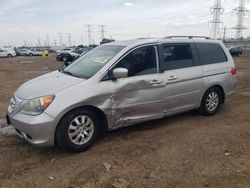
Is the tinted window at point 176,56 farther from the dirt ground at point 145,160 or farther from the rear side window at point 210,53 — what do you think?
the dirt ground at point 145,160

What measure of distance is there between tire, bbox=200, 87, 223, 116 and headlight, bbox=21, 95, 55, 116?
3359 mm

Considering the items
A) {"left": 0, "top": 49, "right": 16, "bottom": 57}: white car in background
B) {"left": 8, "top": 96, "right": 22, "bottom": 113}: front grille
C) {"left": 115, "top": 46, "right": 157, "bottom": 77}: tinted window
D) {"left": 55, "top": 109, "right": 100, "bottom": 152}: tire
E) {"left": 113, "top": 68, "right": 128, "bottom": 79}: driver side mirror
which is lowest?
{"left": 55, "top": 109, "right": 100, "bottom": 152}: tire

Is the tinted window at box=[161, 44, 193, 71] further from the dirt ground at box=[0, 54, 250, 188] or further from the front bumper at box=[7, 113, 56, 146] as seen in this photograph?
the front bumper at box=[7, 113, 56, 146]

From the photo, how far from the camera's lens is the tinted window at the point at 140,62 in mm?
4219

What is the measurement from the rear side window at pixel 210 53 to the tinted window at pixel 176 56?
37 centimetres

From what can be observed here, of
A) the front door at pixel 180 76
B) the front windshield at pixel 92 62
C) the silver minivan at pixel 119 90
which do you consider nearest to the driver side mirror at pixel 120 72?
the silver minivan at pixel 119 90

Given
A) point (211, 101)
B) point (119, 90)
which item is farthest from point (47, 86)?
point (211, 101)

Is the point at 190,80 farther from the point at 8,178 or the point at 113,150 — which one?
the point at 8,178

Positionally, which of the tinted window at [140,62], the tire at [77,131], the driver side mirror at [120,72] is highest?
the tinted window at [140,62]

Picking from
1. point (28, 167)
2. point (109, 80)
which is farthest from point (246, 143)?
point (28, 167)

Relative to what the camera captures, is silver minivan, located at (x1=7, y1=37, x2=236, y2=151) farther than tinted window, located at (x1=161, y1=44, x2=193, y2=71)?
No

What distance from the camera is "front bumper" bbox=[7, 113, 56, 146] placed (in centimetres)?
344

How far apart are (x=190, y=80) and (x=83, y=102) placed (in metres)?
2.37

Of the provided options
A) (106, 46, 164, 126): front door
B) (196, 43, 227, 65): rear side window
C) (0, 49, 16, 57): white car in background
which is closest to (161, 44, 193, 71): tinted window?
(106, 46, 164, 126): front door
